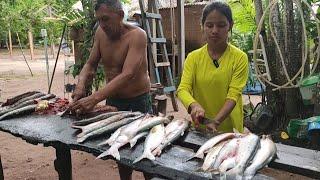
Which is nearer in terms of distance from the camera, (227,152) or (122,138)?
(227,152)

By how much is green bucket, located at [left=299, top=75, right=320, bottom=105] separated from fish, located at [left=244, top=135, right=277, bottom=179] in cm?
375

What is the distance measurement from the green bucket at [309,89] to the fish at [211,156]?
3.92m

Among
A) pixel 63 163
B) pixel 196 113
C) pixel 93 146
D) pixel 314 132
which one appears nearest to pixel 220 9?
pixel 196 113

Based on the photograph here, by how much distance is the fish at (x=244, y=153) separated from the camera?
6.86 feet

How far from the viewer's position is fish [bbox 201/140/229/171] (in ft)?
7.34

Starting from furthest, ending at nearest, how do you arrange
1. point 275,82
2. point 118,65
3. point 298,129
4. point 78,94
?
1. point 275,82
2. point 298,129
3. point 118,65
4. point 78,94

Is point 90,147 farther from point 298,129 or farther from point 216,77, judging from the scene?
point 298,129

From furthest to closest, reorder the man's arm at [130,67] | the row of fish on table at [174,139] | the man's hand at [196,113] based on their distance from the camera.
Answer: the man's arm at [130,67]
the man's hand at [196,113]
the row of fish on table at [174,139]

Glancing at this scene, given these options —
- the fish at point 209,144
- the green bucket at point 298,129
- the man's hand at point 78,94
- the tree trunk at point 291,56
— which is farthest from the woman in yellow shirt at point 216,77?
the tree trunk at point 291,56

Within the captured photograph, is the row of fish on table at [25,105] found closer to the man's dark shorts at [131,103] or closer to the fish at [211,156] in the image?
the man's dark shorts at [131,103]

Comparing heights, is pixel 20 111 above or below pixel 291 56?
below

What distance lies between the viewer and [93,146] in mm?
2791

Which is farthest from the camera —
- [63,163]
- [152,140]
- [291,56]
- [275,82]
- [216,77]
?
[275,82]

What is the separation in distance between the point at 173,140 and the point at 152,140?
170mm
